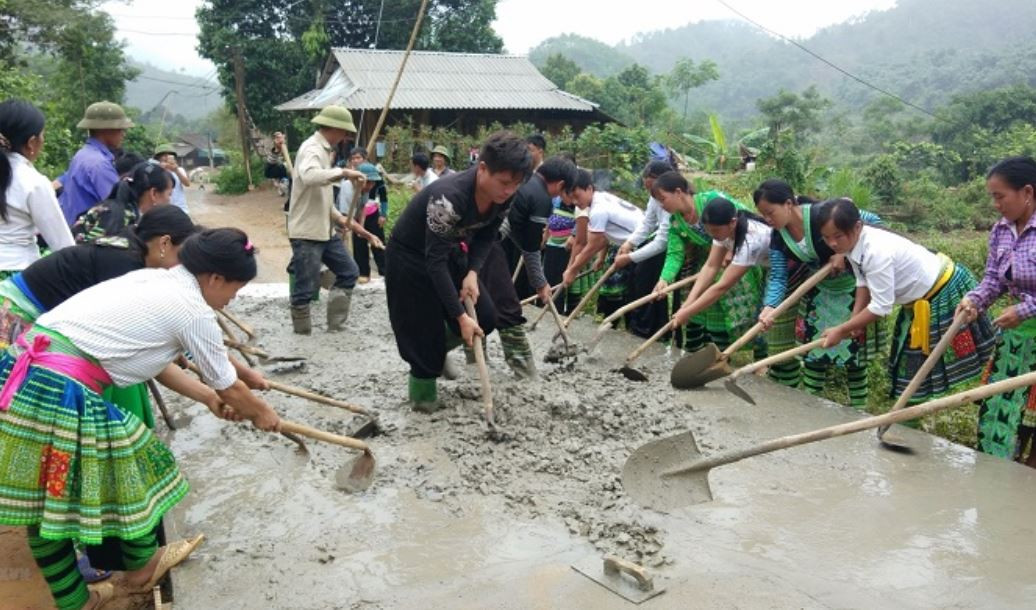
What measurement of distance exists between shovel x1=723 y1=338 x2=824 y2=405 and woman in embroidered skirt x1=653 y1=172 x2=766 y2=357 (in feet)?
2.36

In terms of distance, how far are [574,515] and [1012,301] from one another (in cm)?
252

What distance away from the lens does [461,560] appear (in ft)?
9.14

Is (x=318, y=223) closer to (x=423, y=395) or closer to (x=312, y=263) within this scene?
(x=312, y=263)

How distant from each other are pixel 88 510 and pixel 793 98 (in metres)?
36.1

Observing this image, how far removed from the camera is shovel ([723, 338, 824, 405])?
416 centimetres

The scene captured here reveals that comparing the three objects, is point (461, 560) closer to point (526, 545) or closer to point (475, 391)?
point (526, 545)

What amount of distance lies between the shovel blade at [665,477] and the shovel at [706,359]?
1.36 m

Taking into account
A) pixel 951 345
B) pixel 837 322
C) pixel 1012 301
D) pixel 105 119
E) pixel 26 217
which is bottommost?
pixel 837 322

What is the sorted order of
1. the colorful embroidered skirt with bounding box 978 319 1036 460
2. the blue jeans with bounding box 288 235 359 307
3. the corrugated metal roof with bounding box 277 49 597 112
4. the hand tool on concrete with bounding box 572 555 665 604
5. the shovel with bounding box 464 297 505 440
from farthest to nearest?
the corrugated metal roof with bounding box 277 49 597 112, the blue jeans with bounding box 288 235 359 307, the shovel with bounding box 464 297 505 440, the colorful embroidered skirt with bounding box 978 319 1036 460, the hand tool on concrete with bounding box 572 555 665 604

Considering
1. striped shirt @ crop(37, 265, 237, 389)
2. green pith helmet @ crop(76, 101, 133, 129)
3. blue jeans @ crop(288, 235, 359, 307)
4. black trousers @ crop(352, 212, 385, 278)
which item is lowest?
black trousers @ crop(352, 212, 385, 278)

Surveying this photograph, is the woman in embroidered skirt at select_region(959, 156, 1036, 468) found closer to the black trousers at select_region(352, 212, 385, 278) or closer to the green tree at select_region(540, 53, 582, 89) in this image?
the black trousers at select_region(352, 212, 385, 278)

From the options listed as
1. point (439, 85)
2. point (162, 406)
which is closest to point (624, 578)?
point (162, 406)

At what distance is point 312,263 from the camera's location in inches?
229

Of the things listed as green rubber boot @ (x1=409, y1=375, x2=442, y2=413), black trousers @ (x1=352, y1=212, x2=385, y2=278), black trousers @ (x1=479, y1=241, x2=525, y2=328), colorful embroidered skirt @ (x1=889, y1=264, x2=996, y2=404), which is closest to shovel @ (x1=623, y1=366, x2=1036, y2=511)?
colorful embroidered skirt @ (x1=889, y1=264, x2=996, y2=404)
